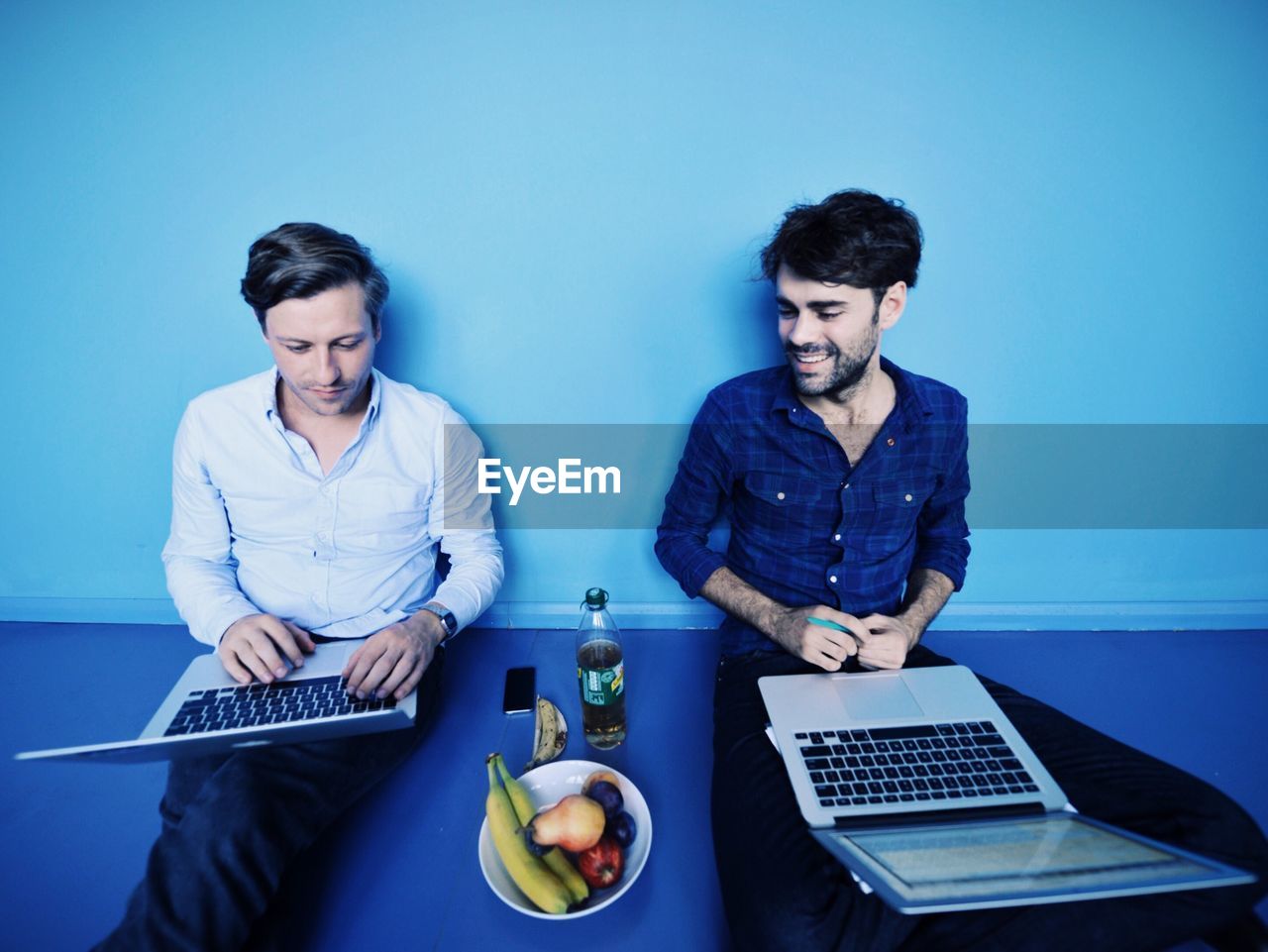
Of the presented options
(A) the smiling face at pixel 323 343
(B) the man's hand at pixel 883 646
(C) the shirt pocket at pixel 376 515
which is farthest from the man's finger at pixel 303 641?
(B) the man's hand at pixel 883 646

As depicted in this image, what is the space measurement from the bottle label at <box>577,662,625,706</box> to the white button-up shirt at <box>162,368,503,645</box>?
1.05 feet

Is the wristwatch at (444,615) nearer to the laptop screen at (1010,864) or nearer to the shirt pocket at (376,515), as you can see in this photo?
the shirt pocket at (376,515)

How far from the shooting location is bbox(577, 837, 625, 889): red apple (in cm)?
104

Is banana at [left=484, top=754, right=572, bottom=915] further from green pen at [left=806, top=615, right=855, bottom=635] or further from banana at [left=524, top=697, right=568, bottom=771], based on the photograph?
green pen at [left=806, top=615, right=855, bottom=635]

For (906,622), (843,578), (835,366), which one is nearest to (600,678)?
(843,578)

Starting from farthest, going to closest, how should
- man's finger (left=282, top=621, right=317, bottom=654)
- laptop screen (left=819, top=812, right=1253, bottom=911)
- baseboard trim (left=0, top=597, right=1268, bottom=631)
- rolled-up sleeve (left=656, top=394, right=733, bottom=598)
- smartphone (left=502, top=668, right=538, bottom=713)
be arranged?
baseboard trim (left=0, top=597, right=1268, bottom=631) → smartphone (left=502, top=668, right=538, bottom=713) → rolled-up sleeve (left=656, top=394, right=733, bottom=598) → man's finger (left=282, top=621, right=317, bottom=654) → laptop screen (left=819, top=812, right=1253, bottom=911)

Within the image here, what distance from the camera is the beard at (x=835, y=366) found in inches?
48.9

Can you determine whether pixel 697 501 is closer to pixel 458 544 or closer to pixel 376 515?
pixel 458 544

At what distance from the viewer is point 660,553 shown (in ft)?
4.98

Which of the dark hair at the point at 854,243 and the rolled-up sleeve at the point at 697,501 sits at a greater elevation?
the dark hair at the point at 854,243

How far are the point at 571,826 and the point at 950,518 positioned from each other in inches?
44.5

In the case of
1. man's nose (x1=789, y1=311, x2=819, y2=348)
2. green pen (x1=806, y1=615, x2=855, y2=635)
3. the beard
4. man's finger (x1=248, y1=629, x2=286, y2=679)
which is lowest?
man's finger (x1=248, y1=629, x2=286, y2=679)

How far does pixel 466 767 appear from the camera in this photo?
1442mm

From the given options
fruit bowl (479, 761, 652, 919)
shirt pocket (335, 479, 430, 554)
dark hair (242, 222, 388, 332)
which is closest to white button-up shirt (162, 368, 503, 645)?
shirt pocket (335, 479, 430, 554)
